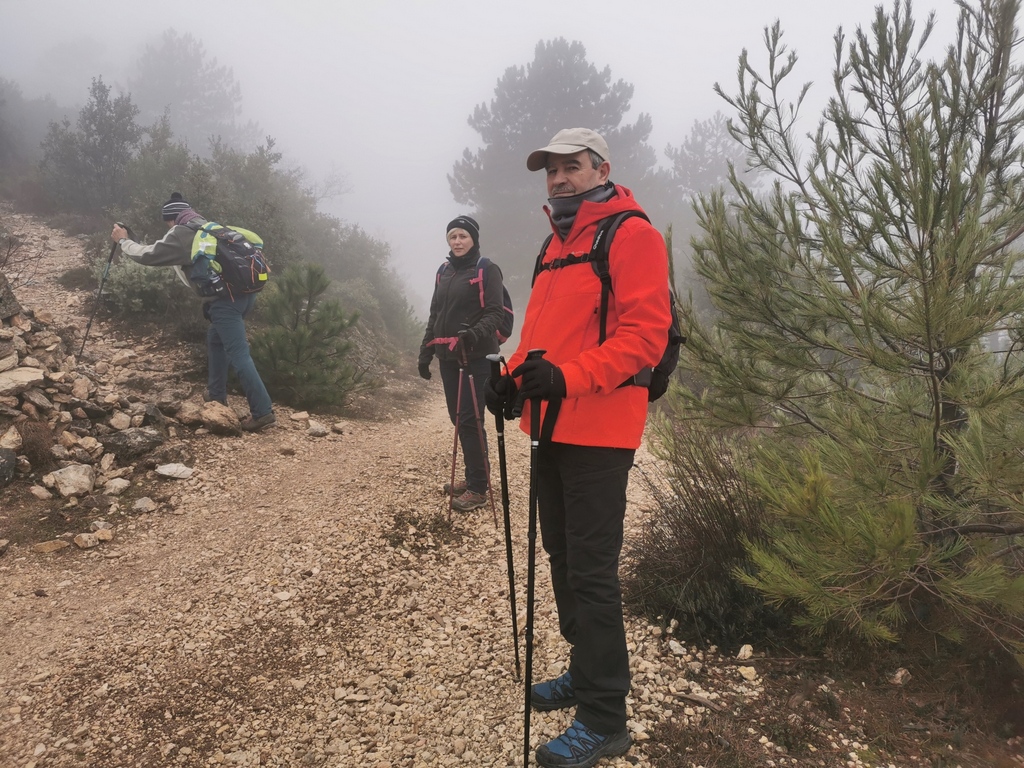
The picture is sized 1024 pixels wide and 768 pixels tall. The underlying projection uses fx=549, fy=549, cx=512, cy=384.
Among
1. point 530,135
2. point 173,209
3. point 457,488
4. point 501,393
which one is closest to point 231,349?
point 173,209

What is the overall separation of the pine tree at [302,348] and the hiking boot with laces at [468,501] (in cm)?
309

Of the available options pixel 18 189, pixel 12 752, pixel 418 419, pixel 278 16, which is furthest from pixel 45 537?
pixel 278 16

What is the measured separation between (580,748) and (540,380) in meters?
1.38

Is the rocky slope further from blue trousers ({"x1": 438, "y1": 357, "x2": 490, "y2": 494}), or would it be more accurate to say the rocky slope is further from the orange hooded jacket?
the orange hooded jacket

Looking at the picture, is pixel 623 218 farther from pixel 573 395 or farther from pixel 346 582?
pixel 346 582

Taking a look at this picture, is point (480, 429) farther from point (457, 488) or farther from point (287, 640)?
point (287, 640)

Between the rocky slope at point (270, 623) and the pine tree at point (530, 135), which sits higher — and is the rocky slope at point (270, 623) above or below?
below

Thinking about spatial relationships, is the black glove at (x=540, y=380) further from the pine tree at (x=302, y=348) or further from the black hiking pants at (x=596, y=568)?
the pine tree at (x=302, y=348)

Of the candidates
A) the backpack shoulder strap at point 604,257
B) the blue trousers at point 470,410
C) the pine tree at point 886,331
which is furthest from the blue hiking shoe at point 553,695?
the blue trousers at point 470,410

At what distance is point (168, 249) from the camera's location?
5.24m

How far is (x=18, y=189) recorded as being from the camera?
13219 millimetres

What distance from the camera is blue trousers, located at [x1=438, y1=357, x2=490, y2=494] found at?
4391mm

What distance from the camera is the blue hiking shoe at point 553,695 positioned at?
235cm

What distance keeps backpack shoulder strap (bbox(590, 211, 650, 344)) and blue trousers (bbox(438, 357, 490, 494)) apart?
96.8 inches
